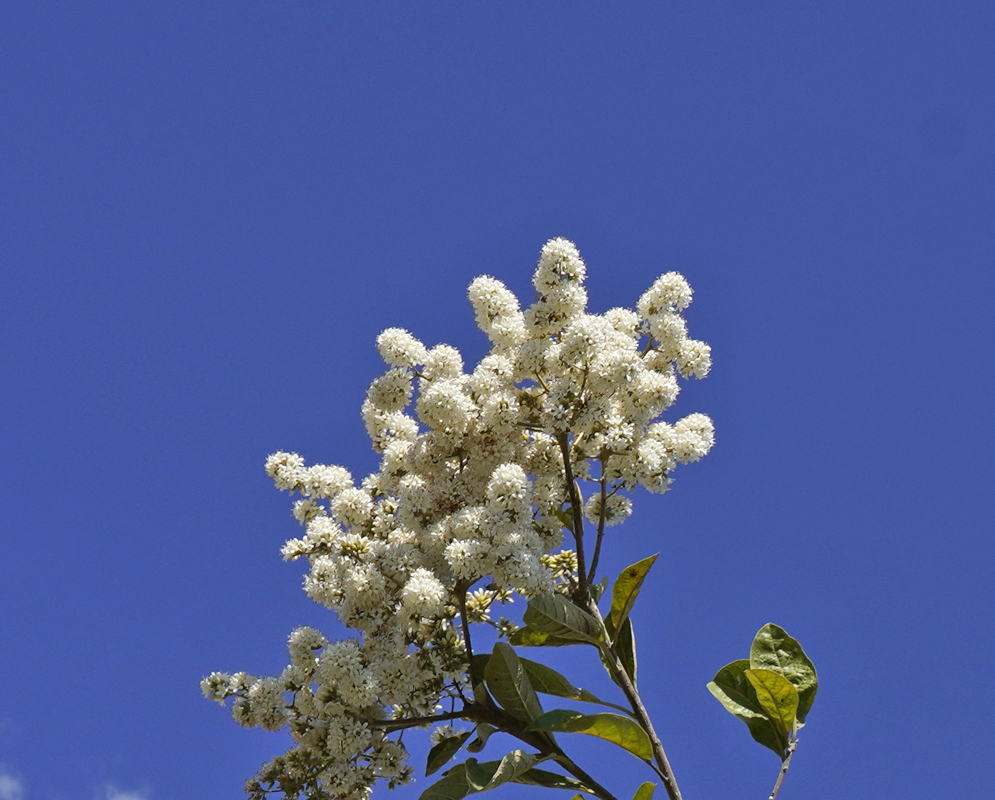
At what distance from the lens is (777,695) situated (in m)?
4.89

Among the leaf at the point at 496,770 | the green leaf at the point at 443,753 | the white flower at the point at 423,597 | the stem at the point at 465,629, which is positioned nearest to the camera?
the leaf at the point at 496,770

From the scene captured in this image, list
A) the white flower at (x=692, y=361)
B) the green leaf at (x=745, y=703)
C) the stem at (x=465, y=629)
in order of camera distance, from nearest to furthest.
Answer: the stem at (x=465, y=629) → the green leaf at (x=745, y=703) → the white flower at (x=692, y=361)

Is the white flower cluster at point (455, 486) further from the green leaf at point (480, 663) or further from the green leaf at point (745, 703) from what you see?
the green leaf at point (745, 703)

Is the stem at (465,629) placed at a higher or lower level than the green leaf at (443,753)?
higher

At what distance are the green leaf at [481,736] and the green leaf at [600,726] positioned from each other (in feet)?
0.77

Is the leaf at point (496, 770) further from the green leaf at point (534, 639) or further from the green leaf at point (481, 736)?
the green leaf at point (534, 639)

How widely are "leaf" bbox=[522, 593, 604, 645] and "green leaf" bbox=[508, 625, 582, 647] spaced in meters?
0.06

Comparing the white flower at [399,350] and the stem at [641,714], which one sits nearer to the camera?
the stem at [641,714]

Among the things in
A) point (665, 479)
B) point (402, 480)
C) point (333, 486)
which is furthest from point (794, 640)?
point (333, 486)

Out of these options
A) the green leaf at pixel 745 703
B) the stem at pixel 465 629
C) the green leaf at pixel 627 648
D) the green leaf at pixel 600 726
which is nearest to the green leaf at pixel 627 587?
the green leaf at pixel 627 648

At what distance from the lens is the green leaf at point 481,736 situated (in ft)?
15.5

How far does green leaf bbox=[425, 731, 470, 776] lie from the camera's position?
4.86 m

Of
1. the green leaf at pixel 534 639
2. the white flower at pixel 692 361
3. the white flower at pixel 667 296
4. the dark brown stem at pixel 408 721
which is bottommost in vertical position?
the dark brown stem at pixel 408 721

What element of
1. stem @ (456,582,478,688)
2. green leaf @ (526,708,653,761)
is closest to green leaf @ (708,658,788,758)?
green leaf @ (526,708,653,761)
